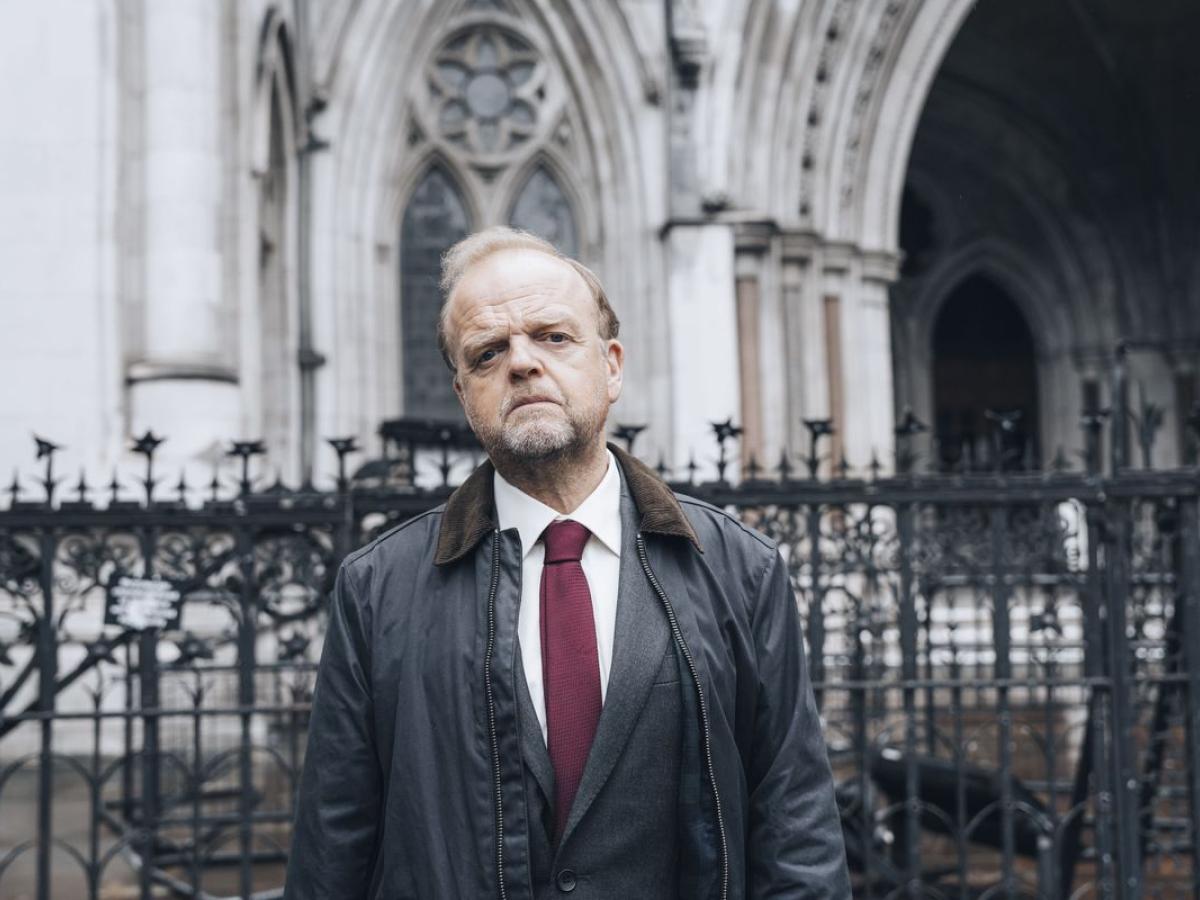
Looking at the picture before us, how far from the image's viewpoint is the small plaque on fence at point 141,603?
5.19 metres

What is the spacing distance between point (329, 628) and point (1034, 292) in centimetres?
1750

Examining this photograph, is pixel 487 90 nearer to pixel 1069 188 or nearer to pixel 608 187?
pixel 608 187

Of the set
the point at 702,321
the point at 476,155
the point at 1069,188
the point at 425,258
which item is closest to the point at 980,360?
the point at 1069,188

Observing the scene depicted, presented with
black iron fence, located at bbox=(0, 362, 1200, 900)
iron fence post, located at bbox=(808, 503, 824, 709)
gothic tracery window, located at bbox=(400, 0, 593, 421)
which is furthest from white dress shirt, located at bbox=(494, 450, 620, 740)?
gothic tracery window, located at bbox=(400, 0, 593, 421)

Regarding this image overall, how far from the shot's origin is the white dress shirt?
2381 mm

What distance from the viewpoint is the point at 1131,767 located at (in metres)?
5.37

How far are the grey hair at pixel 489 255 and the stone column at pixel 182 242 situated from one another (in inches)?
235

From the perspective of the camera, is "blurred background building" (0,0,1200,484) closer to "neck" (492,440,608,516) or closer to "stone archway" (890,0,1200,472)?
"stone archway" (890,0,1200,472)

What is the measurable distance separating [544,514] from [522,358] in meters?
0.26

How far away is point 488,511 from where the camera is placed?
2484 millimetres

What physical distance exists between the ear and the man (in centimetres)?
4

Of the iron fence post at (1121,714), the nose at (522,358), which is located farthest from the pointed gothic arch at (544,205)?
the nose at (522,358)

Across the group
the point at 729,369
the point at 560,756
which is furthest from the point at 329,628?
the point at 729,369

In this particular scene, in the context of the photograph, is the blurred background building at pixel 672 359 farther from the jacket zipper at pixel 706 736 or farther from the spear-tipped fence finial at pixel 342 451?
the jacket zipper at pixel 706 736
